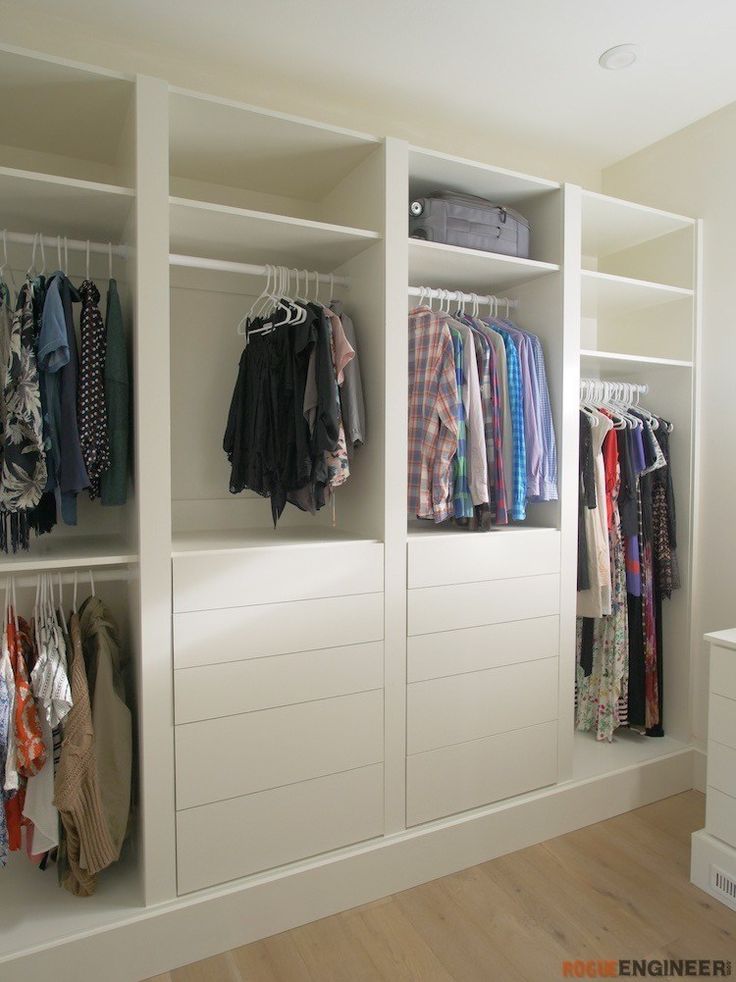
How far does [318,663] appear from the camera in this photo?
6.54ft

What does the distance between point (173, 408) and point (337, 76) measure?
1304mm

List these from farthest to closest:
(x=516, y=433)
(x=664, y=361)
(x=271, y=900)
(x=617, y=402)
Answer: (x=617, y=402)
(x=664, y=361)
(x=516, y=433)
(x=271, y=900)

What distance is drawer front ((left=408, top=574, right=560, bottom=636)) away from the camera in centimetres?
215

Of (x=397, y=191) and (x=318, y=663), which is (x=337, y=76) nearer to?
(x=397, y=191)

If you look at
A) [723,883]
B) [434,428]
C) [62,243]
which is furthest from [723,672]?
[62,243]

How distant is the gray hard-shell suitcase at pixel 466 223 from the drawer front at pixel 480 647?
133cm

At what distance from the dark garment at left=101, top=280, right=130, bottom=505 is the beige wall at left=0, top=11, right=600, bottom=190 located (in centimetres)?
94

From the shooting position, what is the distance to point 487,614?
2.26 metres

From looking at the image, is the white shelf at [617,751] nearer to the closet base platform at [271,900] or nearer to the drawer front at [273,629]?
the closet base platform at [271,900]

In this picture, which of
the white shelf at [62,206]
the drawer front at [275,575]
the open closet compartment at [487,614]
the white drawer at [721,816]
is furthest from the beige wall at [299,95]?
the white drawer at [721,816]

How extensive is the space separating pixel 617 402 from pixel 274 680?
1.92 metres

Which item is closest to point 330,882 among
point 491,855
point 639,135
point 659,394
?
point 491,855

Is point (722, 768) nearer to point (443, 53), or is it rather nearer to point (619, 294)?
point (619, 294)

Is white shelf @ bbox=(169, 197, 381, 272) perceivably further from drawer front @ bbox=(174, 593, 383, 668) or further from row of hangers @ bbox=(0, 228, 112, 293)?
drawer front @ bbox=(174, 593, 383, 668)
